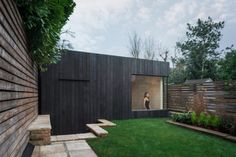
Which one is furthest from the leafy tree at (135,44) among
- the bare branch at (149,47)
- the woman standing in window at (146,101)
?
the woman standing in window at (146,101)

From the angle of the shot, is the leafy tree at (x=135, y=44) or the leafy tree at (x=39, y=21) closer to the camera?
the leafy tree at (x=39, y=21)

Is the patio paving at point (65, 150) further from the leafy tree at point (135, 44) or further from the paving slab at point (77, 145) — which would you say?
the leafy tree at point (135, 44)

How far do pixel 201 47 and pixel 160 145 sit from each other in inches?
707

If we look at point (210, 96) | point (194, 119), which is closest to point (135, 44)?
point (210, 96)

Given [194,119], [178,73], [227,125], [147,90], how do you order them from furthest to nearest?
[178,73], [147,90], [194,119], [227,125]

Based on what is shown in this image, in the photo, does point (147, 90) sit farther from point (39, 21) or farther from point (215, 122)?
point (39, 21)

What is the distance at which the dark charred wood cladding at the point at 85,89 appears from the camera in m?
7.55

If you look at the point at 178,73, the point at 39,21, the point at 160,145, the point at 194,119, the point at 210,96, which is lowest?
the point at 160,145

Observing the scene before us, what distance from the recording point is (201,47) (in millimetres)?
20719

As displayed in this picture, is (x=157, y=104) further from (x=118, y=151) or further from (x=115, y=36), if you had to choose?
(x=115, y=36)

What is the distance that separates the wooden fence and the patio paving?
4756mm

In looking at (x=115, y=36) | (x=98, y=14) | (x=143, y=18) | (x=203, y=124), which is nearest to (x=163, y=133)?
(x=203, y=124)

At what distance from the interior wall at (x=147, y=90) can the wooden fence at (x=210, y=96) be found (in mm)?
557

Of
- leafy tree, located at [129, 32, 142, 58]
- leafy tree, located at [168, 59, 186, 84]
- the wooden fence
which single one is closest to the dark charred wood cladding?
the wooden fence
